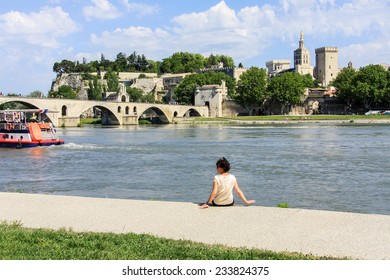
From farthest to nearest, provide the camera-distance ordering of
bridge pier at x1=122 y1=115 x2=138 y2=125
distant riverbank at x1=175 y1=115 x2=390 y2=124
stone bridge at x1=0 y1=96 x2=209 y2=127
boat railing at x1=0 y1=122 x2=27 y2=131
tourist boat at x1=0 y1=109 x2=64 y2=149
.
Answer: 1. bridge pier at x1=122 y1=115 x2=138 y2=125
2. distant riverbank at x1=175 y1=115 x2=390 y2=124
3. stone bridge at x1=0 y1=96 x2=209 y2=127
4. boat railing at x1=0 y1=122 x2=27 y2=131
5. tourist boat at x1=0 y1=109 x2=64 y2=149

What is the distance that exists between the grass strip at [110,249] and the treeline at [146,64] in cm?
12034

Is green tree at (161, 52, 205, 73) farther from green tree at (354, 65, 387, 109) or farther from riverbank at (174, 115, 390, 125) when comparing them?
green tree at (354, 65, 387, 109)

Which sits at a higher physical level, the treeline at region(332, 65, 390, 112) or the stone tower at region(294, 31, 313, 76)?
the stone tower at region(294, 31, 313, 76)

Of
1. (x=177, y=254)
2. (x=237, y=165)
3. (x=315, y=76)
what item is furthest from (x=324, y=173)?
(x=315, y=76)

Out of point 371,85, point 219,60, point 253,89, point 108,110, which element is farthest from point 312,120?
point 219,60

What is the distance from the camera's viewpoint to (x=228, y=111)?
3713 inches

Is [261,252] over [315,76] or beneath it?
beneath

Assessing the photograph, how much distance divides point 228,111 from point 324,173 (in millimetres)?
77421

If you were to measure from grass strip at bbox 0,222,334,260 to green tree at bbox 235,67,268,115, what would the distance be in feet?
268

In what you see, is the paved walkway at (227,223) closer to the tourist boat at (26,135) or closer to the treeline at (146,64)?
the tourist boat at (26,135)

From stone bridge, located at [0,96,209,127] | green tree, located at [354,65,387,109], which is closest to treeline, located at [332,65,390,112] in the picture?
green tree, located at [354,65,387,109]

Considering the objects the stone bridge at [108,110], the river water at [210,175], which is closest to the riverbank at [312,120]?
the stone bridge at [108,110]

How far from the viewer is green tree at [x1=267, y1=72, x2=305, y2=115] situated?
85.6m

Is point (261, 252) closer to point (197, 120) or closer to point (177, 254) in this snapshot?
point (177, 254)
